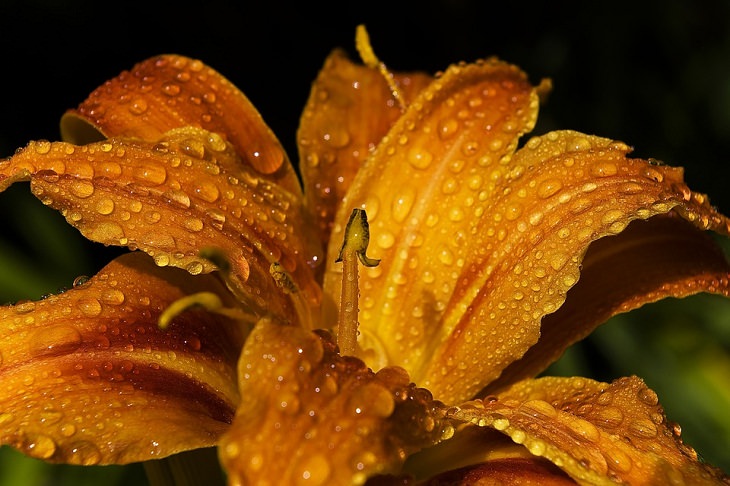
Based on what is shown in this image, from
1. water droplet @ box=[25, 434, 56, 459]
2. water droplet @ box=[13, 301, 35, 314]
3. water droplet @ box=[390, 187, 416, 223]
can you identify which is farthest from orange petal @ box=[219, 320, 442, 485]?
water droplet @ box=[390, 187, 416, 223]

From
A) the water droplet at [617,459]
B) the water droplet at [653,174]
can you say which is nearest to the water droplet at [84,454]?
the water droplet at [617,459]

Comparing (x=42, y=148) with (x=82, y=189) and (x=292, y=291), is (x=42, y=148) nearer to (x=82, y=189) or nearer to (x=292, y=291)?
(x=82, y=189)

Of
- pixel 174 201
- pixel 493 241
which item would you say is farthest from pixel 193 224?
pixel 493 241

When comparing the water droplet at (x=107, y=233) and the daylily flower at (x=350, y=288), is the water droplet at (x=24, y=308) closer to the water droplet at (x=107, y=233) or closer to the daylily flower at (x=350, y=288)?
the daylily flower at (x=350, y=288)

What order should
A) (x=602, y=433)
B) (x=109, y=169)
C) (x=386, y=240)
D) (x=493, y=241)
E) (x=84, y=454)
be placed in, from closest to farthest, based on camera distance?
(x=84, y=454), (x=602, y=433), (x=109, y=169), (x=493, y=241), (x=386, y=240)

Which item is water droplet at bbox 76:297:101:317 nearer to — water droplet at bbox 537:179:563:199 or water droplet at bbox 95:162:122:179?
water droplet at bbox 95:162:122:179

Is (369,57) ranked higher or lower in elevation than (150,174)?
higher

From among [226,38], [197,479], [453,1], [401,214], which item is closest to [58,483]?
[197,479]
